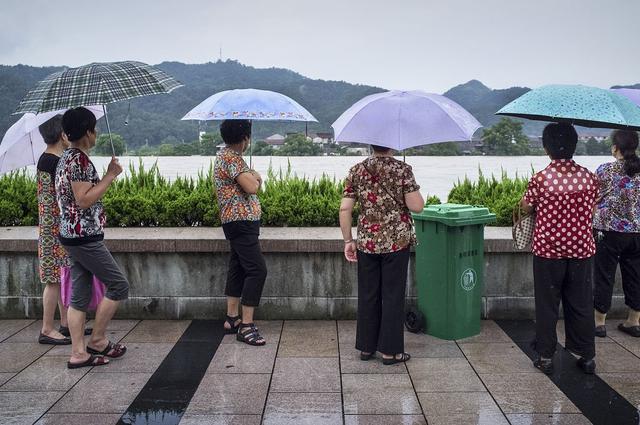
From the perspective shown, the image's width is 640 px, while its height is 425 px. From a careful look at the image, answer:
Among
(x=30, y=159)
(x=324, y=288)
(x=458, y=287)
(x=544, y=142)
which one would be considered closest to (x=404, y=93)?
(x=544, y=142)

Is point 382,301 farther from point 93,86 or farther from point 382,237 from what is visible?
point 93,86

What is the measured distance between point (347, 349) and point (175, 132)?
12.4 ft

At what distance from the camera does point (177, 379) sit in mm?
4789

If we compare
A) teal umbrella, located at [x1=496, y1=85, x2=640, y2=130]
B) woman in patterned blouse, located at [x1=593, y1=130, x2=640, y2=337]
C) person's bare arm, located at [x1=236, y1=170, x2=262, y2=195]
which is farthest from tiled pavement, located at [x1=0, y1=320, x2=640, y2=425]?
teal umbrella, located at [x1=496, y1=85, x2=640, y2=130]

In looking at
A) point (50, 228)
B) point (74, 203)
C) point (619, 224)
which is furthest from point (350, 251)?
point (50, 228)

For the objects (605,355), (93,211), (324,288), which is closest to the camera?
(93,211)

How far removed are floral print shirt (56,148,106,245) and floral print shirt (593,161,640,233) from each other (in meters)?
4.12

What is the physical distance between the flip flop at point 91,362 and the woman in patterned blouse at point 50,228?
658 millimetres

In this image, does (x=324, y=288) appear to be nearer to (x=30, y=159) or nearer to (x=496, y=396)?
(x=496, y=396)

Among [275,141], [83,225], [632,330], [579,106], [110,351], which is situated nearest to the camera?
[579,106]

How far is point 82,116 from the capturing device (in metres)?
4.65

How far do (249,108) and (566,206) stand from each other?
2628 millimetres

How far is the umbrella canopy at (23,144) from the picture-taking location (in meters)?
5.37

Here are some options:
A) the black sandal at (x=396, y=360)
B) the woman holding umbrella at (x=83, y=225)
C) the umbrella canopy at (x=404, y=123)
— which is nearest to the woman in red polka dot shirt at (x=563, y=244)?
the umbrella canopy at (x=404, y=123)
